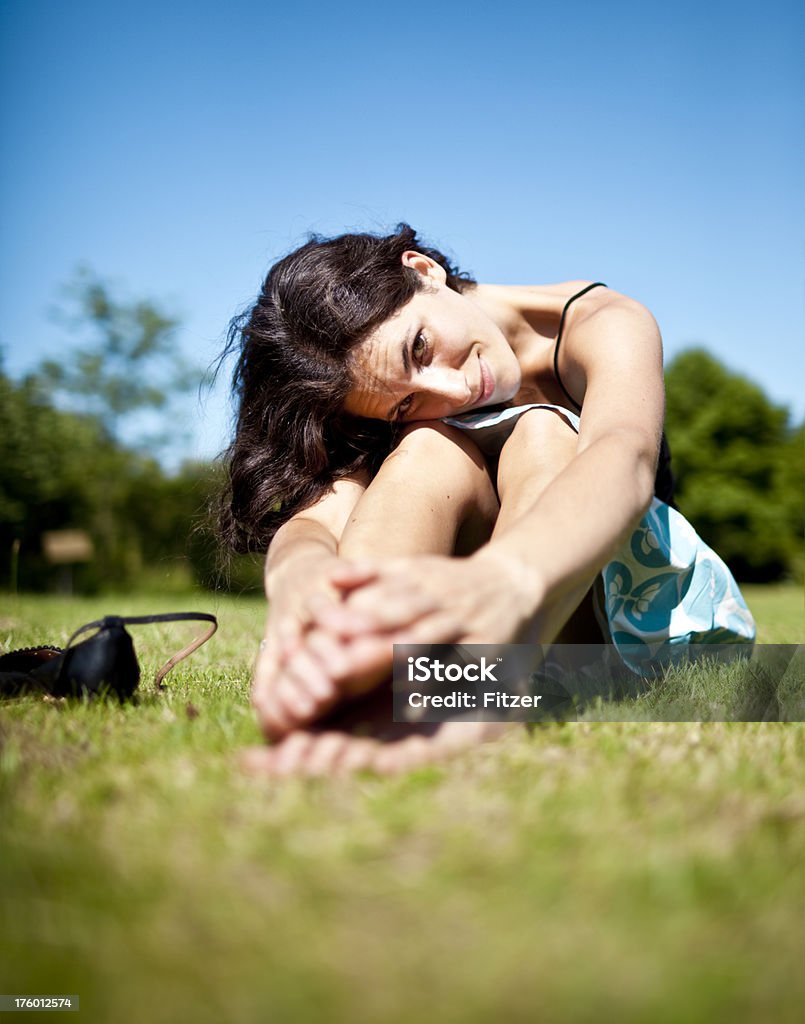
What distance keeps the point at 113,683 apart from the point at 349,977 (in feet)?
4.05

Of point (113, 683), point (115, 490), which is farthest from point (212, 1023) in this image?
point (115, 490)

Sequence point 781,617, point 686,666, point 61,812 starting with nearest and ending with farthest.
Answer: point 61,812
point 686,666
point 781,617

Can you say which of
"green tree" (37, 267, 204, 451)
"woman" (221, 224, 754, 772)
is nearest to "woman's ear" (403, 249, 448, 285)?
"woman" (221, 224, 754, 772)

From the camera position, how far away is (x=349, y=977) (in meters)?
0.77

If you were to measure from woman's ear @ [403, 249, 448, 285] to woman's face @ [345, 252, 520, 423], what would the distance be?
0.14 m

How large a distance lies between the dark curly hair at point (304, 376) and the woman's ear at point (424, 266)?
37mm

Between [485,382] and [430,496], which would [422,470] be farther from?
[485,382]

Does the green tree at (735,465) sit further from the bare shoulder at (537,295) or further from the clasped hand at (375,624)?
the clasped hand at (375,624)

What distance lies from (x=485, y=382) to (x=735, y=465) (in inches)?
1018

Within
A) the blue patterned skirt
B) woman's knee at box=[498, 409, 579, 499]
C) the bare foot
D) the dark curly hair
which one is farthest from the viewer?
the dark curly hair

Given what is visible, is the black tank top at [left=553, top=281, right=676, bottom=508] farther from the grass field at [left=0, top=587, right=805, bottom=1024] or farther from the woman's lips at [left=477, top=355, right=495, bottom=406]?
the grass field at [left=0, top=587, right=805, bottom=1024]

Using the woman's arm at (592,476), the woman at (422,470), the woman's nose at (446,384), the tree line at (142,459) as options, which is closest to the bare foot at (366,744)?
the woman at (422,470)

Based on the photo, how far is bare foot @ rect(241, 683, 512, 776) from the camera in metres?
1.23

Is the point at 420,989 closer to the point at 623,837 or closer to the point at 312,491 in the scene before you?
the point at 623,837
